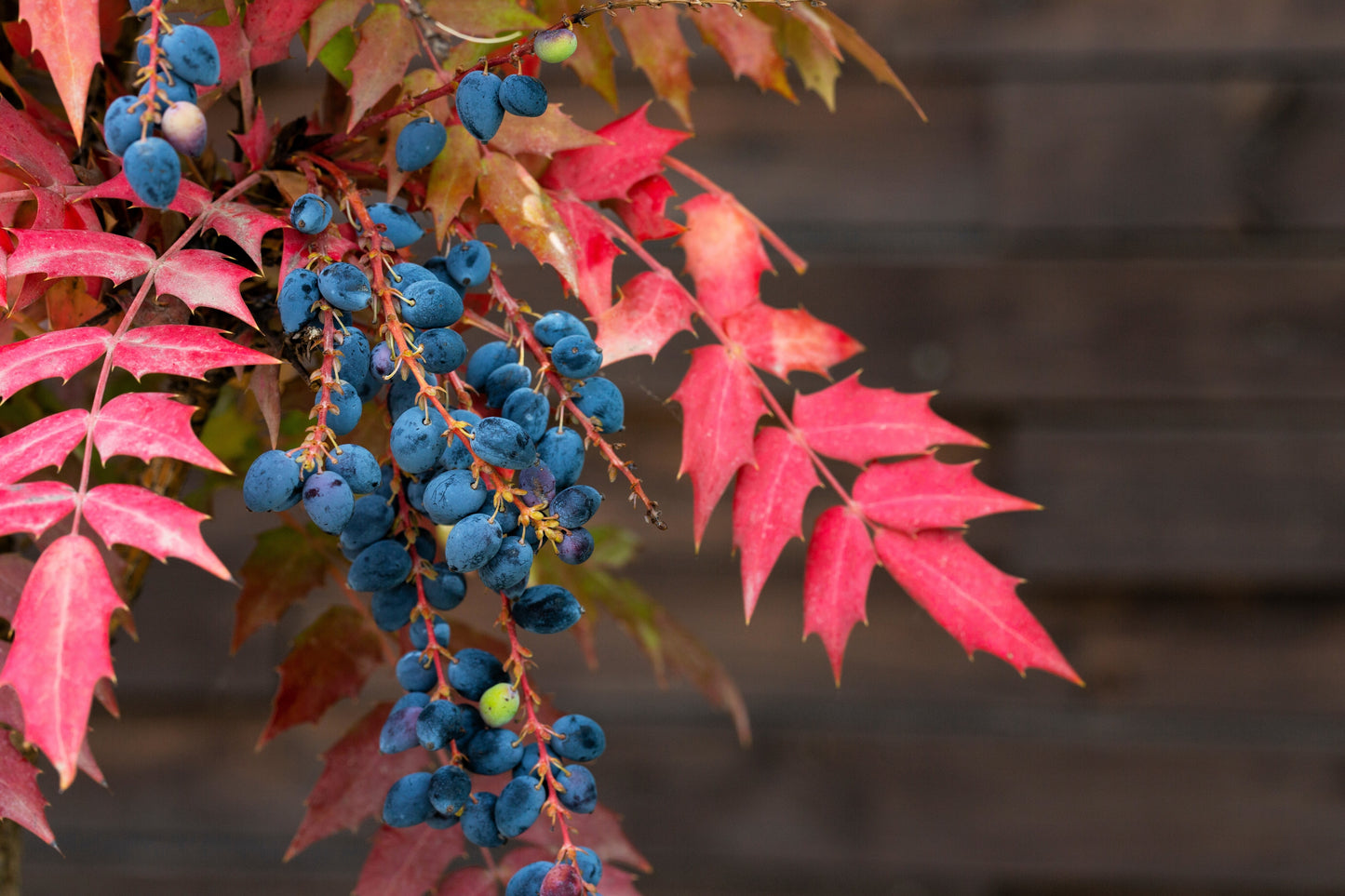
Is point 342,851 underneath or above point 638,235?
underneath

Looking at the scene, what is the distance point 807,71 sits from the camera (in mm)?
445

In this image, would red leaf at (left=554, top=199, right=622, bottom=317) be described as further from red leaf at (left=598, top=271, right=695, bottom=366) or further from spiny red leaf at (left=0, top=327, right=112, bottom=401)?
spiny red leaf at (left=0, top=327, right=112, bottom=401)

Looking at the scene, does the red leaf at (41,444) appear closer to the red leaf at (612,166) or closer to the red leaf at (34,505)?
the red leaf at (34,505)

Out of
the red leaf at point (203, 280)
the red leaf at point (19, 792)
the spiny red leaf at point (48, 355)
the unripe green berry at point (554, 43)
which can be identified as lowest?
the red leaf at point (19, 792)

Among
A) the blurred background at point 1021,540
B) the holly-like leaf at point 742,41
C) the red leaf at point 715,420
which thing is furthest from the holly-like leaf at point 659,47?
the blurred background at point 1021,540

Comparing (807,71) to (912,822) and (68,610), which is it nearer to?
(68,610)

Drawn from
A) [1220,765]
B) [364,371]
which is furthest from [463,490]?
[1220,765]

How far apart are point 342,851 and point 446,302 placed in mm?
873

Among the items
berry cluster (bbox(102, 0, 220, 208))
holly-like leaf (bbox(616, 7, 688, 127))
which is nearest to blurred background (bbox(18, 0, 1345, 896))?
holly-like leaf (bbox(616, 7, 688, 127))

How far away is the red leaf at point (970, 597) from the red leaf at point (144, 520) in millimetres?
207

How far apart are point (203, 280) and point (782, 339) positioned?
186mm

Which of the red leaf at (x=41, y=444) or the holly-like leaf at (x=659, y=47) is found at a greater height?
the holly-like leaf at (x=659, y=47)

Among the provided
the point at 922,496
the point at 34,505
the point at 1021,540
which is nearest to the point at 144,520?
the point at 34,505

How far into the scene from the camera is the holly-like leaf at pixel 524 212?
28 cm
